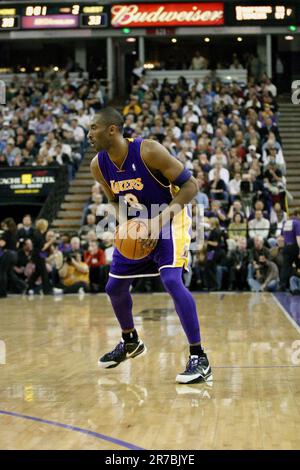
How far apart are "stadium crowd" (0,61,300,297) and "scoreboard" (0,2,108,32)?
6.28 ft

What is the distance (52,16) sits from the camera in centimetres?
2383

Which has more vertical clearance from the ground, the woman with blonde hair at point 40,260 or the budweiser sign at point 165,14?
the budweiser sign at point 165,14

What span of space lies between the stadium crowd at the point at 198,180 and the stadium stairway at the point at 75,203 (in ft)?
1.24

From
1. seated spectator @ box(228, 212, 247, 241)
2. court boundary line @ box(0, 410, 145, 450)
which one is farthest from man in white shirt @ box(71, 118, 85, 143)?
court boundary line @ box(0, 410, 145, 450)

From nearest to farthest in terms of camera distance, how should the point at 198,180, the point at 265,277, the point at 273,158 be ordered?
the point at 265,277 < the point at 198,180 < the point at 273,158

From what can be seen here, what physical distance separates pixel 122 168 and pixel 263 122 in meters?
15.3

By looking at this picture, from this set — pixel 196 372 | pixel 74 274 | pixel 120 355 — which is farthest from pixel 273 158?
pixel 196 372

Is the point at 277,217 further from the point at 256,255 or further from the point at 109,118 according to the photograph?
the point at 109,118

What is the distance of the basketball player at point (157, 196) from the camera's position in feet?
21.1

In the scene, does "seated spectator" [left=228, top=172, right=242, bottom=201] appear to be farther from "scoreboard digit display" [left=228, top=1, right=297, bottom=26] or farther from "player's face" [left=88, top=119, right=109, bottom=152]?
"player's face" [left=88, top=119, right=109, bottom=152]

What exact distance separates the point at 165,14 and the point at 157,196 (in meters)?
19.2

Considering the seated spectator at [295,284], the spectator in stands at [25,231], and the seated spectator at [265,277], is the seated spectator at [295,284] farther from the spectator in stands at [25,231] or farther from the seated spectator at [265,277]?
the spectator in stands at [25,231]

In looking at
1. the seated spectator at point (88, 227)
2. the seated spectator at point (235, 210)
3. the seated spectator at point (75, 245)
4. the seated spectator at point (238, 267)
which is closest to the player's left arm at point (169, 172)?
the seated spectator at point (238, 267)
